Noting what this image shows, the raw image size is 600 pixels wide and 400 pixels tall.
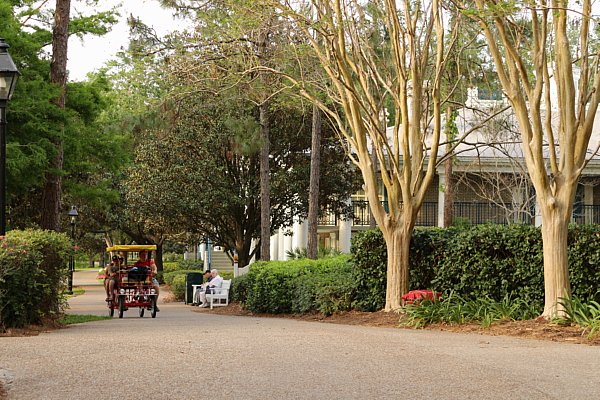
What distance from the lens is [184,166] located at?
3566 cm

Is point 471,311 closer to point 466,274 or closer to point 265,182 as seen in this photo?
point 466,274

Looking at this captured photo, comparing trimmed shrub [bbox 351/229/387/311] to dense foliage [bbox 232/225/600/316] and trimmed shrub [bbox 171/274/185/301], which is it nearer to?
dense foliage [bbox 232/225/600/316]

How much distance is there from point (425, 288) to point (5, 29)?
499 inches

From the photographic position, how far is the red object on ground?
16.5 m

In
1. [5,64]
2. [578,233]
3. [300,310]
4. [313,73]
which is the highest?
[313,73]

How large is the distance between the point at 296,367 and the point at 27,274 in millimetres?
6223

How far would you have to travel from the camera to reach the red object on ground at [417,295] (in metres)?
16.5

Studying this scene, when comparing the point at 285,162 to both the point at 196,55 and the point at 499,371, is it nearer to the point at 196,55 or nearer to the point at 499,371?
the point at 196,55

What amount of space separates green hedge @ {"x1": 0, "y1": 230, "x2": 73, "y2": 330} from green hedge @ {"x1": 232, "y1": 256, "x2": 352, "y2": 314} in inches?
246

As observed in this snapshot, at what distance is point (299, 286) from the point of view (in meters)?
21.2

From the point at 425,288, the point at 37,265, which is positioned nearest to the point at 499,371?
the point at 37,265

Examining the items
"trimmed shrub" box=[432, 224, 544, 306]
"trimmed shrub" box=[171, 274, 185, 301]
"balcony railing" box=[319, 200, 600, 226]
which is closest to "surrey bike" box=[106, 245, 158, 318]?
"trimmed shrub" box=[432, 224, 544, 306]

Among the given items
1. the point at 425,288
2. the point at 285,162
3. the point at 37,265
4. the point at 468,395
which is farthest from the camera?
the point at 285,162

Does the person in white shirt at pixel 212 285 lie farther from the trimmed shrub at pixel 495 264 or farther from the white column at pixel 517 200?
the trimmed shrub at pixel 495 264
